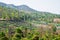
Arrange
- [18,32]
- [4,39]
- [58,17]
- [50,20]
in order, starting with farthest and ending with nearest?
1. [58,17]
2. [50,20]
3. [18,32]
4. [4,39]

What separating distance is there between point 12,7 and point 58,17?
11832 millimetres

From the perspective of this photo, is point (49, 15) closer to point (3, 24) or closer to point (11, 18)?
point (11, 18)

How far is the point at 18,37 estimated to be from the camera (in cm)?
1695

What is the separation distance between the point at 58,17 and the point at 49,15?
13.1 feet

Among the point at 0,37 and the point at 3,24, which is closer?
the point at 0,37

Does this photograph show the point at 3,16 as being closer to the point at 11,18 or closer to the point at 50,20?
the point at 11,18

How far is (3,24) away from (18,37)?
1609cm

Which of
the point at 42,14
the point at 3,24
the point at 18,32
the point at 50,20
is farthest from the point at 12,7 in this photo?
the point at 18,32

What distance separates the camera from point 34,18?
4466cm

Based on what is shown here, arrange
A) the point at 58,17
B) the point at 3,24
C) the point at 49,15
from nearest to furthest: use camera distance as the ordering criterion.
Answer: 1. the point at 3,24
2. the point at 58,17
3. the point at 49,15

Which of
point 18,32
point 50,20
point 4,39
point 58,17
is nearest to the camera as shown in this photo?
point 4,39

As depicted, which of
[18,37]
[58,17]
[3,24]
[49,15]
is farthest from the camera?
[49,15]

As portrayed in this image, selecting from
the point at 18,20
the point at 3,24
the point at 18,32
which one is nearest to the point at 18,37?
the point at 18,32

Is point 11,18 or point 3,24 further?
point 11,18
